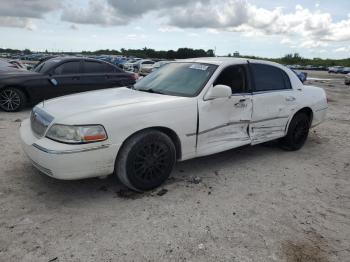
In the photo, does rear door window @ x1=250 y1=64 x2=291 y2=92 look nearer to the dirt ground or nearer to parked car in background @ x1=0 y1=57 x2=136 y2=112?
the dirt ground

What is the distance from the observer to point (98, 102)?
407 centimetres

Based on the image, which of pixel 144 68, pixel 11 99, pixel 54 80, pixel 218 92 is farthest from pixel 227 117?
pixel 144 68

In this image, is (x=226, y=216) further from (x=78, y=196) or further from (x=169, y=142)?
(x=78, y=196)

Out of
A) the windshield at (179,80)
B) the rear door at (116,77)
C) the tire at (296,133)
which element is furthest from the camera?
the rear door at (116,77)

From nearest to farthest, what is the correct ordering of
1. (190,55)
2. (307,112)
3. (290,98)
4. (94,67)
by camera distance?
(290,98)
(307,112)
(94,67)
(190,55)

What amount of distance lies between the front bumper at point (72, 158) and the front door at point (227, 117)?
125 centimetres

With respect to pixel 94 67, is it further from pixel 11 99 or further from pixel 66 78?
pixel 11 99

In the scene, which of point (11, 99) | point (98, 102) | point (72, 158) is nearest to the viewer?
point (72, 158)

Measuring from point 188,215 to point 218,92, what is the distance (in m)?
1.60

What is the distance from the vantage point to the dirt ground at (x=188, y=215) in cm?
294

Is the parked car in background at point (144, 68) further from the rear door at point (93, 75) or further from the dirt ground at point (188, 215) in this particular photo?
the dirt ground at point (188, 215)

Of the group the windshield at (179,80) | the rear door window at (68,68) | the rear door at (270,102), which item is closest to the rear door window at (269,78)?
the rear door at (270,102)

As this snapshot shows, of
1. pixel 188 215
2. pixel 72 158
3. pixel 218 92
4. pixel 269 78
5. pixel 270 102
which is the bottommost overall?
pixel 188 215

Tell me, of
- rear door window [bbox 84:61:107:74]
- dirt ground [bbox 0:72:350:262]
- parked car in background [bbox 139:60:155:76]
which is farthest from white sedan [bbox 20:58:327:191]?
parked car in background [bbox 139:60:155:76]
